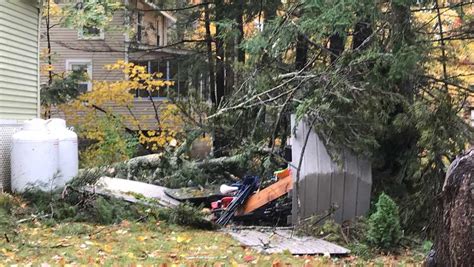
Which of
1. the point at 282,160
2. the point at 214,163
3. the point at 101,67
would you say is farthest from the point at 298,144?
the point at 101,67

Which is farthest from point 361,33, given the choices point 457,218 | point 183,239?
point 457,218

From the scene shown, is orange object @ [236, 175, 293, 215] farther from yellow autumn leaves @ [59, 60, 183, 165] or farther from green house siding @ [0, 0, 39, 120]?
yellow autumn leaves @ [59, 60, 183, 165]

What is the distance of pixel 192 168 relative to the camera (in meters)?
11.8

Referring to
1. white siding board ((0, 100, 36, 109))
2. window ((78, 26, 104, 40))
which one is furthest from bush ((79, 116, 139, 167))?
white siding board ((0, 100, 36, 109))

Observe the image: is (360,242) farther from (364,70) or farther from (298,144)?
(364,70)

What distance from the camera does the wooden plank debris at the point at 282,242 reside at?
6.39m

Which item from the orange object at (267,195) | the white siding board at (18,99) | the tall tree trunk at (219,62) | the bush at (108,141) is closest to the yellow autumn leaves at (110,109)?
the bush at (108,141)

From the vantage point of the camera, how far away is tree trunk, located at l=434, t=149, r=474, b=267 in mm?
2914

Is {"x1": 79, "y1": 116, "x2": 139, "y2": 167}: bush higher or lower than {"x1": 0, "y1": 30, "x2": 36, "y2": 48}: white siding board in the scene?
lower

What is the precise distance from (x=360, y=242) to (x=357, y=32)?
361cm

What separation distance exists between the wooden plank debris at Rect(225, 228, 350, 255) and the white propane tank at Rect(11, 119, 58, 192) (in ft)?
12.1

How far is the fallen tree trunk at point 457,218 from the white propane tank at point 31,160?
7564 mm

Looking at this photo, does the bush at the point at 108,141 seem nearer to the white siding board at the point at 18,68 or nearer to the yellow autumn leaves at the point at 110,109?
the yellow autumn leaves at the point at 110,109

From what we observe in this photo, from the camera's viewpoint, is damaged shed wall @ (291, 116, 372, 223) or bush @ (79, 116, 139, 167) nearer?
damaged shed wall @ (291, 116, 372, 223)
